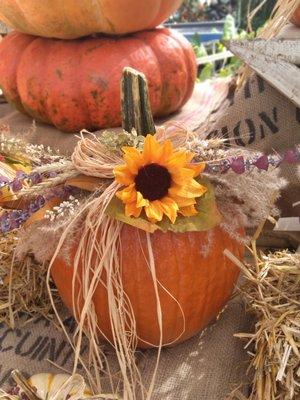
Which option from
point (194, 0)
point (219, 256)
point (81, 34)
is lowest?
point (194, 0)

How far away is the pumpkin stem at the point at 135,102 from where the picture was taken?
0.83 meters

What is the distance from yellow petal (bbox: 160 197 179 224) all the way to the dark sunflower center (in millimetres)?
15

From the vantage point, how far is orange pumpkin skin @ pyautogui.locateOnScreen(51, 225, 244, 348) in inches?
31.1

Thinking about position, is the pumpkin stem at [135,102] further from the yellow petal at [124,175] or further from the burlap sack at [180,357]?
the burlap sack at [180,357]

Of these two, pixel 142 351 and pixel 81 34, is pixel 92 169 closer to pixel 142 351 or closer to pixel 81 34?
pixel 142 351

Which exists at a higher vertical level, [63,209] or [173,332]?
[63,209]

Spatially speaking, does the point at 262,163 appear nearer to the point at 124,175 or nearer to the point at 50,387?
the point at 124,175

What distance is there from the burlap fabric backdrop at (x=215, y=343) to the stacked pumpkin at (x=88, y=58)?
36 cm

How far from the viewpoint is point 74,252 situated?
0.82m

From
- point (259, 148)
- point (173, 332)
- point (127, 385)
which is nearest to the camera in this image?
point (127, 385)

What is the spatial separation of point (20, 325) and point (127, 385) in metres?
0.31

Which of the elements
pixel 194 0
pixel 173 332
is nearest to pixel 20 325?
pixel 173 332

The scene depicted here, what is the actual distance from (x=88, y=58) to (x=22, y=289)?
73cm

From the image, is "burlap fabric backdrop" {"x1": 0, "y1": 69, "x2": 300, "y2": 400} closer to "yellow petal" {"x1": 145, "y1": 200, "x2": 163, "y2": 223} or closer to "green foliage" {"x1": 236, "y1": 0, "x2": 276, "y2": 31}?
"yellow petal" {"x1": 145, "y1": 200, "x2": 163, "y2": 223}
